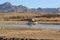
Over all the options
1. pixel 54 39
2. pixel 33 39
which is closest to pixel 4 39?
pixel 33 39

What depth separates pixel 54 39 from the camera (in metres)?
28.5

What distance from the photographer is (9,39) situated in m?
27.0

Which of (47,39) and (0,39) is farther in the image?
(47,39)

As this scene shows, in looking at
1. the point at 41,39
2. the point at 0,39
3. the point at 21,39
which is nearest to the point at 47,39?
the point at 41,39

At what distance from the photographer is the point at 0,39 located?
26.3 m

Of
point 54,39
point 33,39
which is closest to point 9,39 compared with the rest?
point 33,39

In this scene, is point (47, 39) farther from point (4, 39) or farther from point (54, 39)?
point (4, 39)

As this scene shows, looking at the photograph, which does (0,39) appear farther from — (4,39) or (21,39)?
(21,39)

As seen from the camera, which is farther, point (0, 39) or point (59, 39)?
point (59, 39)

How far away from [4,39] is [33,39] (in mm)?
3273

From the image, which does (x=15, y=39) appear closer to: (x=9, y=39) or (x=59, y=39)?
(x=9, y=39)

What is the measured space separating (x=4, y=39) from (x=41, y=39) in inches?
164

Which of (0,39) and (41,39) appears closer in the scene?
(0,39)

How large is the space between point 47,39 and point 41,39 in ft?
2.35
